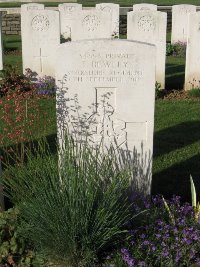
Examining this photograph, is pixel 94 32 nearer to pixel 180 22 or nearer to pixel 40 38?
pixel 40 38

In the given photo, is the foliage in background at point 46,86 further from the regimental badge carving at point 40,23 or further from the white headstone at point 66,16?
the white headstone at point 66,16

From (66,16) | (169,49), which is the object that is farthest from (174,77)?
(66,16)

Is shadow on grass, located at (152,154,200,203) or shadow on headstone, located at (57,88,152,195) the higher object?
shadow on headstone, located at (57,88,152,195)

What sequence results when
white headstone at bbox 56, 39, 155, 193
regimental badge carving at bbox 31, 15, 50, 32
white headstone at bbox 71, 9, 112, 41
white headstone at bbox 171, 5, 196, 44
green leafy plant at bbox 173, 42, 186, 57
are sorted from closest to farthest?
white headstone at bbox 56, 39, 155, 193, regimental badge carving at bbox 31, 15, 50, 32, white headstone at bbox 71, 9, 112, 41, white headstone at bbox 171, 5, 196, 44, green leafy plant at bbox 173, 42, 186, 57

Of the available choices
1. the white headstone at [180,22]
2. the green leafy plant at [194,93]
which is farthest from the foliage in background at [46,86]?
the white headstone at [180,22]

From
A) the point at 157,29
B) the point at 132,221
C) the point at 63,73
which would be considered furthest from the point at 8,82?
the point at 132,221

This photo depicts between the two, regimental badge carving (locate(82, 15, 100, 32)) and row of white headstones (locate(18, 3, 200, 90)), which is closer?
row of white headstones (locate(18, 3, 200, 90))

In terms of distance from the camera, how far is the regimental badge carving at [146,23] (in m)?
9.61

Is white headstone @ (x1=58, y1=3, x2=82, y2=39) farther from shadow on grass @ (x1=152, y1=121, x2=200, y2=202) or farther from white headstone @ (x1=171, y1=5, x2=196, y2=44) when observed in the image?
shadow on grass @ (x1=152, y1=121, x2=200, y2=202)

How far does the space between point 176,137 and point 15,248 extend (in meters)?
3.79

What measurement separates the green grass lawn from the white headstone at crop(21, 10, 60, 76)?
1470mm

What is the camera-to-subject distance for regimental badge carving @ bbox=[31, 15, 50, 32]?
9.61 metres

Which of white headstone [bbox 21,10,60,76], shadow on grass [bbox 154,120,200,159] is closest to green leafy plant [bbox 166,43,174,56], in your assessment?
white headstone [bbox 21,10,60,76]

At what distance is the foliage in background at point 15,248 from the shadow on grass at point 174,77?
271 inches
